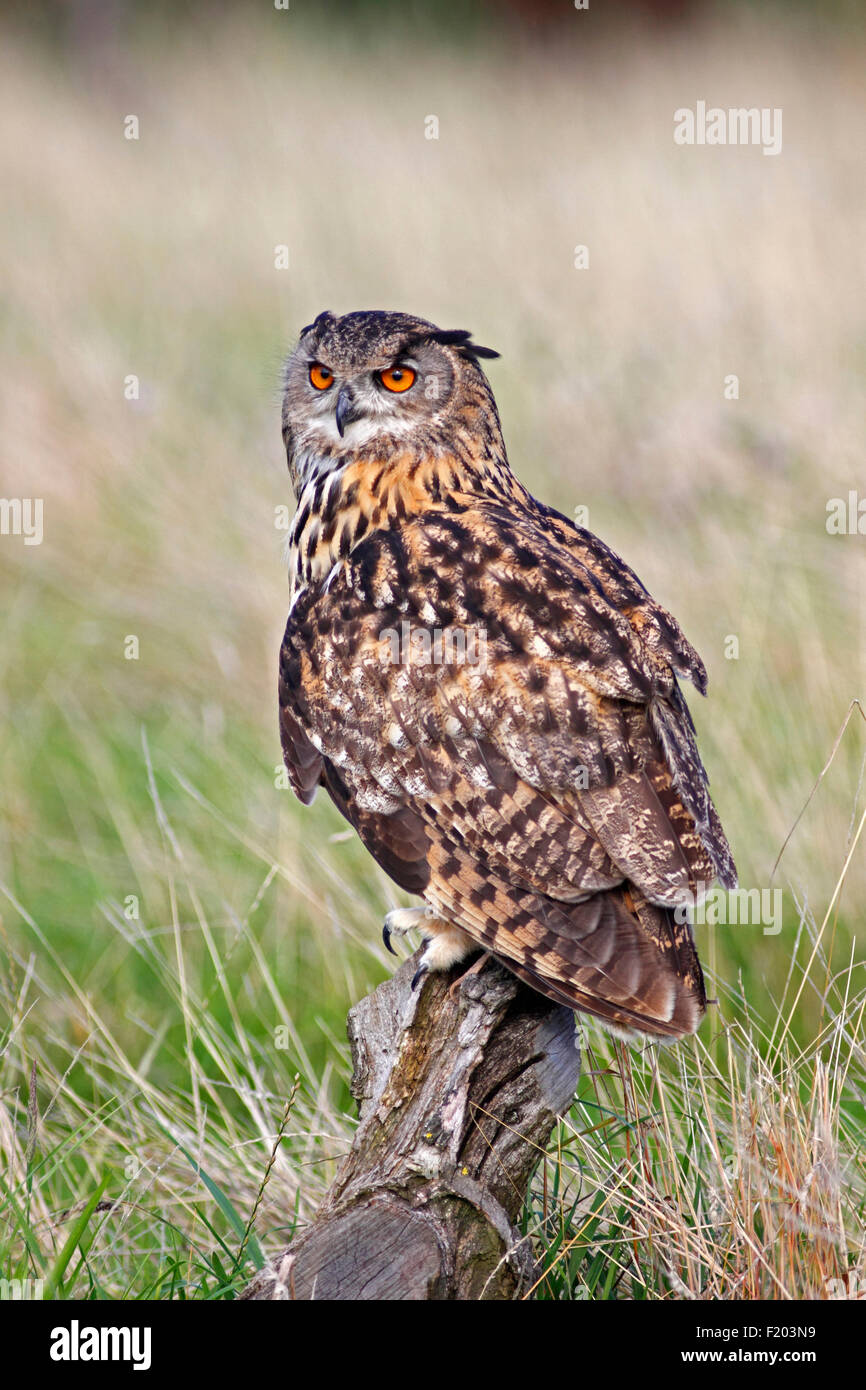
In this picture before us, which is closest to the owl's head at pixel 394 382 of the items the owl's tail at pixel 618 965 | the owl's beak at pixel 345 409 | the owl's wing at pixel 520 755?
the owl's beak at pixel 345 409

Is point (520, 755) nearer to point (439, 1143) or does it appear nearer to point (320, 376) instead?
point (439, 1143)

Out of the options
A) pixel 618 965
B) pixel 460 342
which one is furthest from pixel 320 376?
pixel 618 965

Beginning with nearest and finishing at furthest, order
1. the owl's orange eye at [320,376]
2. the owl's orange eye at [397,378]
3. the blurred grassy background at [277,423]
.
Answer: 1. the owl's orange eye at [397,378]
2. the owl's orange eye at [320,376]
3. the blurred grassy background at [277,423]

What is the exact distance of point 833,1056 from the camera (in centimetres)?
292

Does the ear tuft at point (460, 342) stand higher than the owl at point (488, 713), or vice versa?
the ear tuft at point (460, 342)

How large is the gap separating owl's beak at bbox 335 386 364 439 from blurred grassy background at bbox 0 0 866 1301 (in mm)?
812

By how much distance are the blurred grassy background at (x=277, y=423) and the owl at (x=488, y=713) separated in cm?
56

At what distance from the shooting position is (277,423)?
841 cm

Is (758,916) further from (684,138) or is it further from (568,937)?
(684,138)

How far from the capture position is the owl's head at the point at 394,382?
11.8 ft

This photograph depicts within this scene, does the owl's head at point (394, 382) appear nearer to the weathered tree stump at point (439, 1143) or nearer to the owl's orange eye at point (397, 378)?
the owl's orange eye at point (397, 378)

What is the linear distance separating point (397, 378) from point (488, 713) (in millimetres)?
977

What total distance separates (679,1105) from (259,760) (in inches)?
110
